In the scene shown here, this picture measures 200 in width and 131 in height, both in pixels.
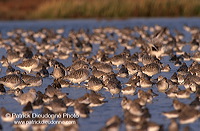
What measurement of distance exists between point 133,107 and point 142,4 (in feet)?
126

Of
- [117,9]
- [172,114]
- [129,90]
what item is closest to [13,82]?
[129,90]

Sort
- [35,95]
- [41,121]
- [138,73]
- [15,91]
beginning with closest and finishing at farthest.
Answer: [41,121] → [35,95] → [15,91] → [138,73]

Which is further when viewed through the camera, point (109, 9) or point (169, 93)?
point (109, 9)

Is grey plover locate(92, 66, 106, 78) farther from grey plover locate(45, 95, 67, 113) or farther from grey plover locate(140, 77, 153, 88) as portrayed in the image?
grey plover locate(45, 95, 67, 113)

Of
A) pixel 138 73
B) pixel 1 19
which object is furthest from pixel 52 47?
pixel 1 19

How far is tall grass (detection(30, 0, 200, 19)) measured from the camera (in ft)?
165

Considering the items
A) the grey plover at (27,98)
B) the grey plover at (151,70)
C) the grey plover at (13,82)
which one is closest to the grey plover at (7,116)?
the grey plover at (27,98)

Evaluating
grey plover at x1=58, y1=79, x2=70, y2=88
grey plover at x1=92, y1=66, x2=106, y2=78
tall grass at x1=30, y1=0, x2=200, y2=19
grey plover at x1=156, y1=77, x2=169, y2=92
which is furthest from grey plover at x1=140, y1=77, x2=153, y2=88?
tall grass at x1=30, y1=0, x2=200, y2=19

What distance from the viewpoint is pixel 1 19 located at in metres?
55.8

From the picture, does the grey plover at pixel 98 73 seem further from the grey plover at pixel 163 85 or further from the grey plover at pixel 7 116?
the grey plover at pixel 7 116

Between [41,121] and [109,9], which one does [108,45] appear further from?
[109,9]

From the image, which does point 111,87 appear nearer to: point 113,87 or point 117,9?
point 113,87

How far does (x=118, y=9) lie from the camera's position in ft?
168

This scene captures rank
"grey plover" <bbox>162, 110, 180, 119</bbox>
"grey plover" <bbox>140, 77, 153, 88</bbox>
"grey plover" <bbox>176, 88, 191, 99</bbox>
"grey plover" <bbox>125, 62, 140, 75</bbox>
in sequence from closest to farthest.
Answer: "grey plover" <bbox>162, 110, 180, 119</bbox> → "grey plover" <bbox>176, 88, 191, 99</bbox> → "grey plover" <bbox>140, 77, 153, 88</bbox> → "grey plover" <bbox>125, 62, 140, 75</bbox>
